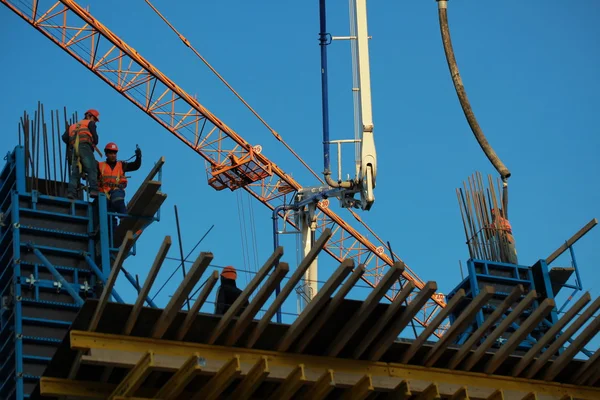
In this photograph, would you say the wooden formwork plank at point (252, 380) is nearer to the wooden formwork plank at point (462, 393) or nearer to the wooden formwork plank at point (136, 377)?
the wooden formwork plank at point (136, 377)

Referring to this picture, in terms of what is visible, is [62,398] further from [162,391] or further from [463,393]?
[463,393]

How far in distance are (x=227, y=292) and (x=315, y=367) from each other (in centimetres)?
260

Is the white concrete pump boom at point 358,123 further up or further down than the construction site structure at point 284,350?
further up

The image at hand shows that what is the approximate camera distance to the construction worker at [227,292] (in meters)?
19.2

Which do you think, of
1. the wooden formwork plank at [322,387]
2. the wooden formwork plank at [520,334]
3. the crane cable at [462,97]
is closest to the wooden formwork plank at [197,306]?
the wooden formwork plank at [322,387]

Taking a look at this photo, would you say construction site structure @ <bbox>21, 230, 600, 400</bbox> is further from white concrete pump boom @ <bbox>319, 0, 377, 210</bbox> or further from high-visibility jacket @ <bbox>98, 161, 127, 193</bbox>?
white concrete pump boom @ <bbox>319, 0, 377, 210</bbox>

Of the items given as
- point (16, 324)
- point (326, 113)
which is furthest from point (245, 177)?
point (16, 324)

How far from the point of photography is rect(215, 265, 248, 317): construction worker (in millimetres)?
19234

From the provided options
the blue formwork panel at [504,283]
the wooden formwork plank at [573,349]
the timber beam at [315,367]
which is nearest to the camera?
the timber beam at [315,367]

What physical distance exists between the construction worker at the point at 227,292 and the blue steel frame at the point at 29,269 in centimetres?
117

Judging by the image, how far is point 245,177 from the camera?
65.4 metres

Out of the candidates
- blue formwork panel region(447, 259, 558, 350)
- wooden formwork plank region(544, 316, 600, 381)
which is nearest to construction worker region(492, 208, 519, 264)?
blue formwork panel region(447, 259, 558, 350)

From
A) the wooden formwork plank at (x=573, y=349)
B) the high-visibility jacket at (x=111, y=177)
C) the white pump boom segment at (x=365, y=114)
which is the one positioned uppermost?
the white pump boom segment at (x=365, y=114)

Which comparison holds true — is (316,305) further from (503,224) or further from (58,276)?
(503,224)
